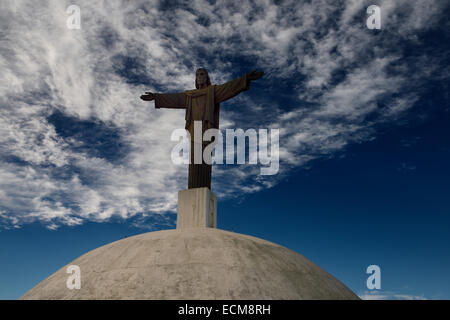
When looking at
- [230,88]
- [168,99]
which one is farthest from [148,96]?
[230,88]

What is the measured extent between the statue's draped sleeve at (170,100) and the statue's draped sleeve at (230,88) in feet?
5.60

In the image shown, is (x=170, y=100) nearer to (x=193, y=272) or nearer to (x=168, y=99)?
(x=168, y=99)

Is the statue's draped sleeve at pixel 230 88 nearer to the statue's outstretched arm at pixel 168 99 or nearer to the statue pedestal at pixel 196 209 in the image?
the statue's outstretched arm at pixel 168 99

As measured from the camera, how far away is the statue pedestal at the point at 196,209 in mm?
14617

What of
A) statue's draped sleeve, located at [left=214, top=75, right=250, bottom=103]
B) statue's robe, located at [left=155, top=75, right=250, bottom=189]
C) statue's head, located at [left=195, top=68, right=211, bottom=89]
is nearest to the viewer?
statue's robe, located at [left=155, top=75, right=250, bottom=189]

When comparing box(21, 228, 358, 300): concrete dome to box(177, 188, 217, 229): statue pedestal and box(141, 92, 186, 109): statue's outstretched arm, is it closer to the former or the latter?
box(177, 188, 217, 229): statue pedestal

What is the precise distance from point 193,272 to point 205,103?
9.32 meters

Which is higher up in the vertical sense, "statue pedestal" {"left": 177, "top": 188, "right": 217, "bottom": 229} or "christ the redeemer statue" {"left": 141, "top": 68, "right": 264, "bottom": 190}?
"christ the redeemer statue" {"left": 141, "top": 68, "right": 264, "bottom": 190}

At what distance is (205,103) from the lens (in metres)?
16.9

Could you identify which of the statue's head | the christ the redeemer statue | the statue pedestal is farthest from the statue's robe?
the statue pedestal

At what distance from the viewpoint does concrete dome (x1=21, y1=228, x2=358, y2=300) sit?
29.3ft
